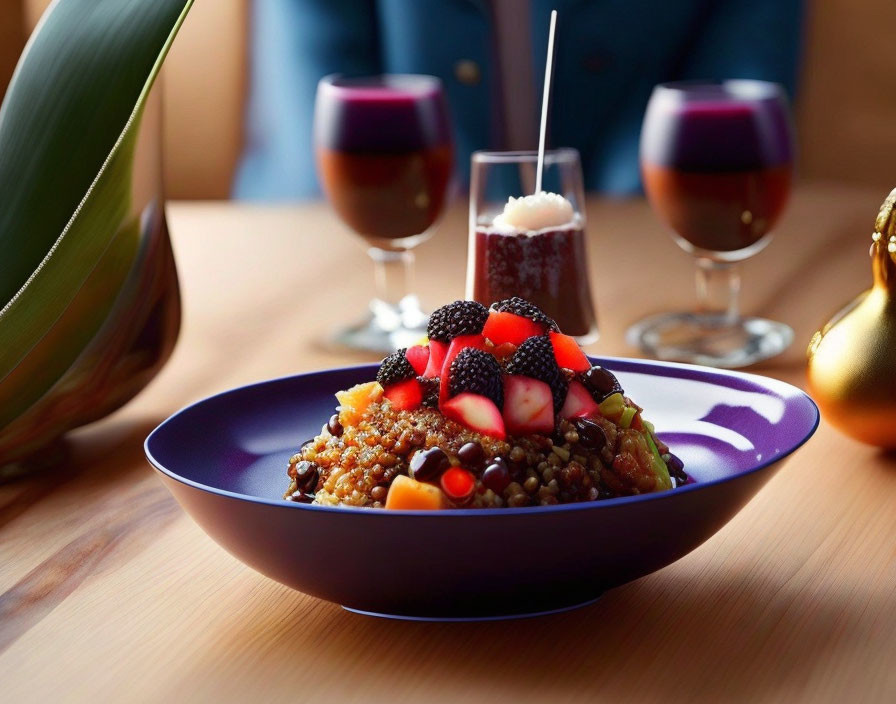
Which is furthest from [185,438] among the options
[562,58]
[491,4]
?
[491,4]

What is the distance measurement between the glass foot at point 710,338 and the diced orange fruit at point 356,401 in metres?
0.64

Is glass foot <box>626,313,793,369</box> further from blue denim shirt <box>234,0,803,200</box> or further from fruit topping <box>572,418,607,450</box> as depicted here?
blue denim shirt <box>234,0,803,200</box>

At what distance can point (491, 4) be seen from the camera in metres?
3.82

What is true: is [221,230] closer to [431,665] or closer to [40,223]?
[40,223]

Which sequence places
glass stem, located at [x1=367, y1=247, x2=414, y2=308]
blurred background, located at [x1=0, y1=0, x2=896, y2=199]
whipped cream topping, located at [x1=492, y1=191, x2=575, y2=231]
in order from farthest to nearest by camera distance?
blurred background, located at [x1=0, y1=0, x2=896, y2=199] < glass stem, located at [x1=367, y1=247, x2=414, y2=308] < whipped cream topping, located at [x1=492, y1=191, x2=575, y2=231]

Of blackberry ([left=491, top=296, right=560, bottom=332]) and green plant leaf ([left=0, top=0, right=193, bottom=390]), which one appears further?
green plant leaf ([left=0, top=0, right=193, bottom=390])

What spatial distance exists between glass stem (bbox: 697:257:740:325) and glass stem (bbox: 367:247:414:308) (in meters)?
0.41

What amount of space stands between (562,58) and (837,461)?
2.35 meters

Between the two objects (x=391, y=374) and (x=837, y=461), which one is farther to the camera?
(x=837, y=461)

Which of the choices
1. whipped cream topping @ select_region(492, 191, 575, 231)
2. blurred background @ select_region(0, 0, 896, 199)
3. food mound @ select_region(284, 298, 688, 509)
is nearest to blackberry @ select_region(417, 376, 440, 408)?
food mound @ select_region(284, 298, 688, 509)

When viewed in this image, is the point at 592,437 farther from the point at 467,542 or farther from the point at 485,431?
the point at 467,542

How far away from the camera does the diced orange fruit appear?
1.00m

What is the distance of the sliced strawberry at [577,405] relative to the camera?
0.96 metres

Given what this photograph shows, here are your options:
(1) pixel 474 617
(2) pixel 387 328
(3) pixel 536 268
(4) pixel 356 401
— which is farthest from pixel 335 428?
(2) pixel 387 328
